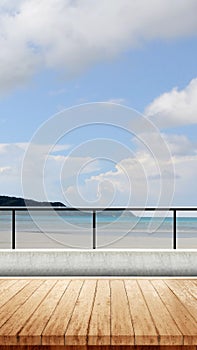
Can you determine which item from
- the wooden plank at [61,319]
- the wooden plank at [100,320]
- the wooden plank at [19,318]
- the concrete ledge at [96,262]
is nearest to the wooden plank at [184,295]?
the wooden plank at [100,320]

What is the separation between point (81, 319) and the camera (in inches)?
109

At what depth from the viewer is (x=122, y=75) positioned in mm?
32281

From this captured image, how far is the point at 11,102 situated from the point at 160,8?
14.7 meters

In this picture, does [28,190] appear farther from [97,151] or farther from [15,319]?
[15,319]

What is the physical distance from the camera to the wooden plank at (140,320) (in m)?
2.43

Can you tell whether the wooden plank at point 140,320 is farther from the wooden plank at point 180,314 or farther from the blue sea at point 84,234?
the blue sea at point 84,234

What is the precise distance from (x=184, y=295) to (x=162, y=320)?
0.80 m

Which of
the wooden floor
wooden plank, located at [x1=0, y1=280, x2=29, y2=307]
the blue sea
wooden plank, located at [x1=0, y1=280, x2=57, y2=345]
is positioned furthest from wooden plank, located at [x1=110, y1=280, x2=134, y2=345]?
the blue sea

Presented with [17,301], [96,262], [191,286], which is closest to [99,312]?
[17,301]

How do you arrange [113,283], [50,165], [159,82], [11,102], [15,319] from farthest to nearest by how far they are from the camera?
[159,82]
[11,102]
[50,165]
[113,283]
[15,319]

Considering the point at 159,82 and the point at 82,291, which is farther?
the point at 159,82

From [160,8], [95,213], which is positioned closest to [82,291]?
[95,213]

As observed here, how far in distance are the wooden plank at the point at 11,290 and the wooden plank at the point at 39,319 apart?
23 centimetres

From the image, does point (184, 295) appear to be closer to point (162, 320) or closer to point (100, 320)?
point (162, 320)
